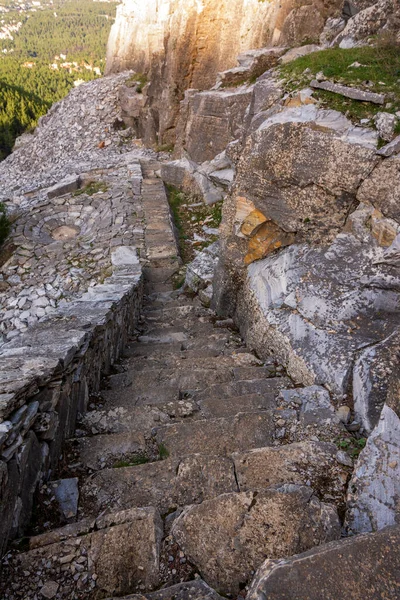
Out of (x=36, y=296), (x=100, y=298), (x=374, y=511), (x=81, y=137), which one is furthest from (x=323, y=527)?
(x=81, y=137)

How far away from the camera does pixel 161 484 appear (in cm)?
259

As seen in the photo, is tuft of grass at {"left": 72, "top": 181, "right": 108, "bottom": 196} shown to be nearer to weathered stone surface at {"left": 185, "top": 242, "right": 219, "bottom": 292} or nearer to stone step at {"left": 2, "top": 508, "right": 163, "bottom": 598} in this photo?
weathered stone surface at {"left": 185, "top": 242, "right": 219, "bottom": 292}

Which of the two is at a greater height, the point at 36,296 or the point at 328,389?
the point at 328,389

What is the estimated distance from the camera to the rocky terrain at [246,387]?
2012 mm

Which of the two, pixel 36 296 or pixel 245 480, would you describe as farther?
pixel 36 296

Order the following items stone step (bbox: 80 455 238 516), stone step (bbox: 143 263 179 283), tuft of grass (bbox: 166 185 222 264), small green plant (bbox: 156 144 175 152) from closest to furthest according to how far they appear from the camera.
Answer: stone step (bbox: 80 455 238 516), stone step (bbox: 143 263 179 283), tuft of grass (bbox: 166 185 222 264), small green plant (bbox: 156 144 175 152)

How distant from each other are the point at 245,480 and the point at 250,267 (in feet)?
10.5

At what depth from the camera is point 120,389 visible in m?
4.25

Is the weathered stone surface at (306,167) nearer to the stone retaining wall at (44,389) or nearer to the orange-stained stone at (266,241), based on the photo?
the orange-stained stone at (266,241)

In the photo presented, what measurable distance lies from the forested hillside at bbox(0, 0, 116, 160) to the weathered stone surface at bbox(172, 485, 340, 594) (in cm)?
4644

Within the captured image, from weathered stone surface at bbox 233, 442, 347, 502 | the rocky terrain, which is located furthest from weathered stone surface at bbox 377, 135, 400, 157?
weathered stone surface at bbox 233, 442, 347, 502

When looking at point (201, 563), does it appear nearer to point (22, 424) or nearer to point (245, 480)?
point (245, 480)

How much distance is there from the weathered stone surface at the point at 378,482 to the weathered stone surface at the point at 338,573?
2.10ft

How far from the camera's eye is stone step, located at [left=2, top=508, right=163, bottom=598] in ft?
6.48
